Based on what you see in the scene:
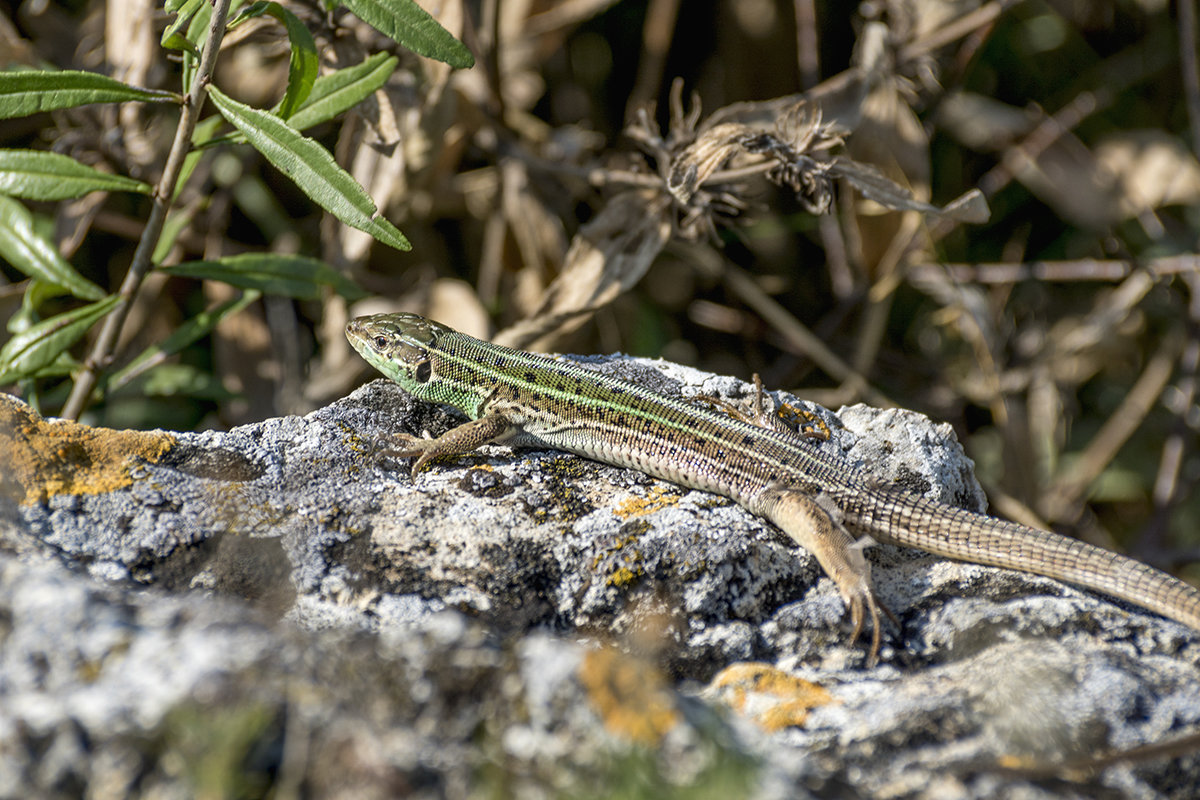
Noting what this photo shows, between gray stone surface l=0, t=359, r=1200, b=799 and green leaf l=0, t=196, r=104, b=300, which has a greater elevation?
green leaf l=0, t=196, r=104, b=300

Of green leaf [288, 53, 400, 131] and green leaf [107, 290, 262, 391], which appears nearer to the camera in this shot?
green leaf [288, 53, 400, 131]

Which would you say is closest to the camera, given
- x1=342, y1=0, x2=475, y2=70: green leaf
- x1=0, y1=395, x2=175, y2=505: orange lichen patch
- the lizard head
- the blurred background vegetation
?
x1=0, y1=395, x2=175, y2=505: orange lichen patch

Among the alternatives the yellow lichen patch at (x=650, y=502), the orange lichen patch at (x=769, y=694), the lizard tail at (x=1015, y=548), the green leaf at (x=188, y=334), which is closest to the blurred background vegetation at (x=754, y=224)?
the green leaf at (x=188, y=334)

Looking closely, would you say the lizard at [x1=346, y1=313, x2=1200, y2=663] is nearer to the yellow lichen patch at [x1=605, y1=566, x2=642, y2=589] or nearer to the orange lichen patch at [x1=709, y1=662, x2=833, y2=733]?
the orange lichen patch at [x1=709, y1=662, x2=833, y2=733]

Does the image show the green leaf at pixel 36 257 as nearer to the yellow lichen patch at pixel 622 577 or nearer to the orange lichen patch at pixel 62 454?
the orange lichen patch at pixel 62 454

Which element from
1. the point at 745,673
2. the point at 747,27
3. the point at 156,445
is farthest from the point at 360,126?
the point at 745,673

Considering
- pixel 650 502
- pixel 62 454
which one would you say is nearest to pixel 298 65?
pixel 62 454

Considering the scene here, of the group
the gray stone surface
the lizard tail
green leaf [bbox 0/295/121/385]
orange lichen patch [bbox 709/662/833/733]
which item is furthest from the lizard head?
orange lichen patch [bbox 709/662/833/733]
